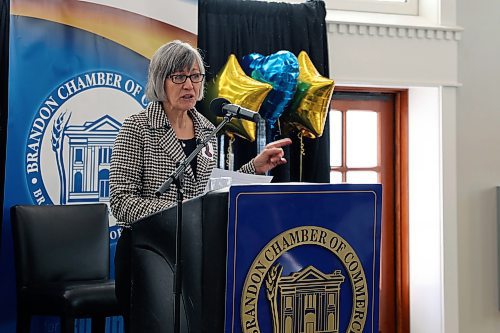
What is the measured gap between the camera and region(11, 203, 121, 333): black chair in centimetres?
284

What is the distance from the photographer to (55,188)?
127 inches

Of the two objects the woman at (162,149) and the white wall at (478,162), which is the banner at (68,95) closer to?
the woman at (162,149)

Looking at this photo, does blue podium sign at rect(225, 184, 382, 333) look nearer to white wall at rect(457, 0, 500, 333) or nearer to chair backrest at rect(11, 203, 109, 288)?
chair backrest at rect(11, 203, 109, 288)

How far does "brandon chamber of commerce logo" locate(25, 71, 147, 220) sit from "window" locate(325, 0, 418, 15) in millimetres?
1472

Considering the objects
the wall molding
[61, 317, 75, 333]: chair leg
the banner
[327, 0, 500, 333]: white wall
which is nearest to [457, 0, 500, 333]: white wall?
[327, 0, 500, 333]: white wall

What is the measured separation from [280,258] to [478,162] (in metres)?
3.25

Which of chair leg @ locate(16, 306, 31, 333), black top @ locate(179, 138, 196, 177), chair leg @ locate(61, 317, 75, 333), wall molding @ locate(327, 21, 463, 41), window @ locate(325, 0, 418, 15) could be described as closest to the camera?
black top @ locate(179, 138, 196, 177)

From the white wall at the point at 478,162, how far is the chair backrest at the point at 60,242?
2.19 meters

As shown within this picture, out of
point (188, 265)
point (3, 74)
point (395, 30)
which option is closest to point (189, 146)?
point (188, 265)

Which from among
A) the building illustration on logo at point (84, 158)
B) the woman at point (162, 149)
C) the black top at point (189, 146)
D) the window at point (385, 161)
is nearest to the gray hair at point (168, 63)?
the woman at point (162, 149)

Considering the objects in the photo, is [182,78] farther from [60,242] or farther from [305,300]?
[60,242]

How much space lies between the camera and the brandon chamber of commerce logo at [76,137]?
319 centimetres

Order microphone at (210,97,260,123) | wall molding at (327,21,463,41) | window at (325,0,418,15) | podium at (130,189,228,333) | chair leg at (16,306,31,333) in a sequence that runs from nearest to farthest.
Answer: podium at (130,189,228,333), microphone at (210,97,260,123), chair leg at (16,306,31,333), wall molding at (327,21,463,41), window at (325,0,418,15)

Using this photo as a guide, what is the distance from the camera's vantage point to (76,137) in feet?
10.7
